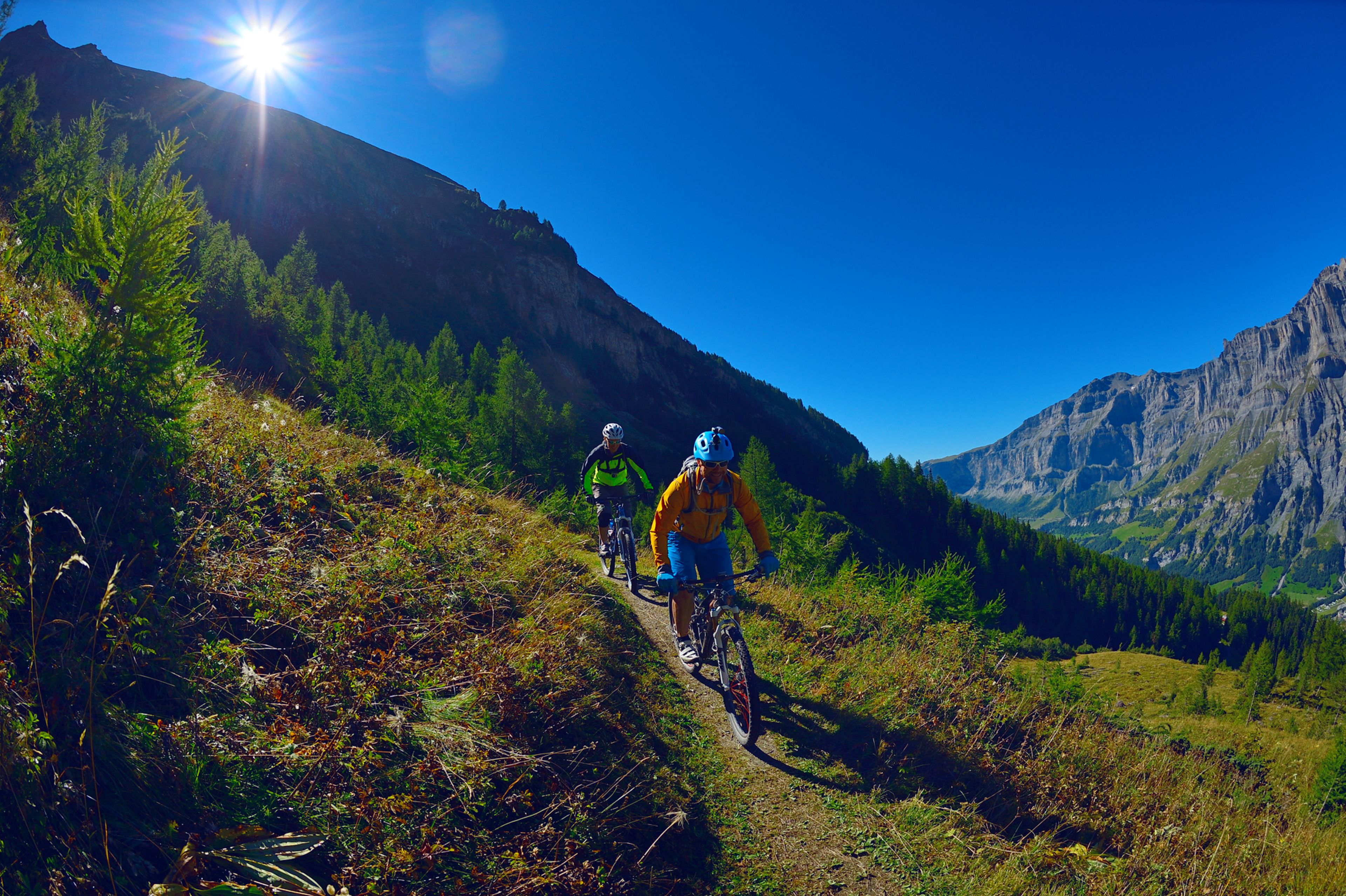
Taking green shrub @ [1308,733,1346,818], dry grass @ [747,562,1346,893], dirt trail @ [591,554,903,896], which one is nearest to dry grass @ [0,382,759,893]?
dirt trail @ [591,554,903,896]

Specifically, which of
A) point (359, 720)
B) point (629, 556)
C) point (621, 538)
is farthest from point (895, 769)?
point (621, 538)

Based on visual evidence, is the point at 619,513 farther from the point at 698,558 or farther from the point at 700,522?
the point at 700,522

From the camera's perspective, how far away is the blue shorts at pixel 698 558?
6.54m

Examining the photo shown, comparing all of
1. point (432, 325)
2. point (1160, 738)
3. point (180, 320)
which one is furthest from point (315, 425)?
point (432, 325)

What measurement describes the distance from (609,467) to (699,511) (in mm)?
4641

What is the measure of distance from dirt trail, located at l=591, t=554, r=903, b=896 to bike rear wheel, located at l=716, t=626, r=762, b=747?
157 mm

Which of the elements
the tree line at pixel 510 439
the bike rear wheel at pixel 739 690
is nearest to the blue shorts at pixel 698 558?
the bike rear wheel at pixel 739 690

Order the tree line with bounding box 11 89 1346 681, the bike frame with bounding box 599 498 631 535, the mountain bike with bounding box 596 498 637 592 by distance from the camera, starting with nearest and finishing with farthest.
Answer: the mountain bike with bounding box 596 498 637 592 → the bike frame with bounding box 599 498 631 535 → the tree line with bounding box 11 89 1346 681

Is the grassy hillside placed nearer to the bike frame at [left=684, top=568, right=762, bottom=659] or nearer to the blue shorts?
the bike frame at [left=684, top=568, right=762, bottom=659]

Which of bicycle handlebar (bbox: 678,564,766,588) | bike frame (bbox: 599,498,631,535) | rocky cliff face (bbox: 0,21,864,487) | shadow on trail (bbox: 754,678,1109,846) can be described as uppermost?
rocky cliff face (bbox: 0,21,864,487)

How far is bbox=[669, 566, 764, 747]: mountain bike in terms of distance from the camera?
5.56 meters

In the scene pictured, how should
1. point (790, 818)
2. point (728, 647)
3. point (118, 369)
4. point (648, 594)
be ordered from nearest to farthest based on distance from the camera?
point (118, 369) → point (790, 818) → point (728, 647) → point (648, 594)

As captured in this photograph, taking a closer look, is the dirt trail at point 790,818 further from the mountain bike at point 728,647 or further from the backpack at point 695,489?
the backpack at point 695,489

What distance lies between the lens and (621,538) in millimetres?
11102
